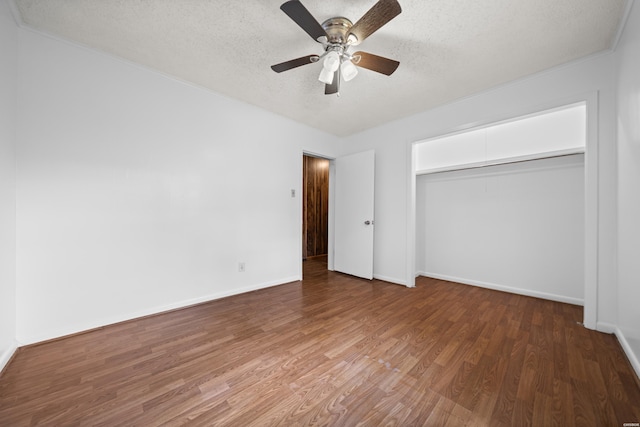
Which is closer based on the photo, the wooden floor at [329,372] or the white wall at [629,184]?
the wooden floor at [329,372]

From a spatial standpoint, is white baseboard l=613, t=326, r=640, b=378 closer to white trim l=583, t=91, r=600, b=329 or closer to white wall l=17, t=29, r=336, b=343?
white trim l=583, t=91, r=600, b=329

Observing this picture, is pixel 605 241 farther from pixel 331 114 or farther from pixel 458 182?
pixel 331 114

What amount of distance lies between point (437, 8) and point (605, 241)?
8.41 ft

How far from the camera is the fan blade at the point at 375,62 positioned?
6.06 ft

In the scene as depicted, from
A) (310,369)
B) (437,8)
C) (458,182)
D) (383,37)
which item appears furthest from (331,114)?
(310,369)

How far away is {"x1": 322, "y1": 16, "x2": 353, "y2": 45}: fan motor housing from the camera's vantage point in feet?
5.74

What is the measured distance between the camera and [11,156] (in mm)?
1782

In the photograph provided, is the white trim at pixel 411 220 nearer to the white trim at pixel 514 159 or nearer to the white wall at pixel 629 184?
the white trim at pixel 514 159

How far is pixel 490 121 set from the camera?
2.80m

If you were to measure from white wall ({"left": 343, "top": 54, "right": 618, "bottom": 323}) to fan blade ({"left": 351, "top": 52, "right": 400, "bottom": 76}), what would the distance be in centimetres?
121

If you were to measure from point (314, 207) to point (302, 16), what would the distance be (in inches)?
180

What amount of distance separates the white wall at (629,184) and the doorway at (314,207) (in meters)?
4.56

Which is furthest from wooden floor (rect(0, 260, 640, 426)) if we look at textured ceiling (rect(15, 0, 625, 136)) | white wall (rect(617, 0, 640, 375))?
textured ceiling (rect(15, 0, 625, 136))

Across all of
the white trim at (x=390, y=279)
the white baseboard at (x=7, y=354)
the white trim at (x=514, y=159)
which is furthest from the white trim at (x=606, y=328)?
the white baseboard at (x=7, y=354)
